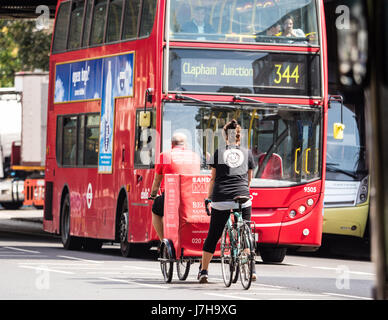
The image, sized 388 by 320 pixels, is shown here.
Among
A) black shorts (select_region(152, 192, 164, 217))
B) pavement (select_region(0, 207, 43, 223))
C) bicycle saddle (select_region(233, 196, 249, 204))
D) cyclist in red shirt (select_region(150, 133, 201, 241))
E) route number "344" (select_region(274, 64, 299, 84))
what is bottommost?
pavement (select_region(0, 207, 43, 223))

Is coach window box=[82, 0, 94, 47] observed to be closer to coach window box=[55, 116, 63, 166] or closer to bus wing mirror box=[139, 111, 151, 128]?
coach window box=[55, 116, 63, 166]

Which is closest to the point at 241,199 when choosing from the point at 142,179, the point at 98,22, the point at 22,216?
the point at 142,179

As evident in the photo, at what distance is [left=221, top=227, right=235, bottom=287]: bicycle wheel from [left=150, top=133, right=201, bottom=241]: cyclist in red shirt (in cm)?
128

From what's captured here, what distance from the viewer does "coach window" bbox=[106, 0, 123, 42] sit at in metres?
17.9

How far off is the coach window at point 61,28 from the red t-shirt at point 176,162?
28.0 ft

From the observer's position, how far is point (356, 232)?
18.9 m

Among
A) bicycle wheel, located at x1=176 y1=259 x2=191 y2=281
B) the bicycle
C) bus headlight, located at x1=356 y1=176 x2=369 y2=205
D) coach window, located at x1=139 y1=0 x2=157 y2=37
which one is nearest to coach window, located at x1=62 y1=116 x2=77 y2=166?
coach window, located at x1=139 y1=0 x2=157 y2=37

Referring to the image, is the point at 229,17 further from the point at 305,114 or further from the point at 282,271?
the point at 282,271

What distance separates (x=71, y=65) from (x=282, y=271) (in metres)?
6.96

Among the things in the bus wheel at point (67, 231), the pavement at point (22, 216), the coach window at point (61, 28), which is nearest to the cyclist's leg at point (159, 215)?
the bus wheel at point (67, 231)

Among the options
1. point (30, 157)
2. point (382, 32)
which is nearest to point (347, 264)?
point (382, 32)

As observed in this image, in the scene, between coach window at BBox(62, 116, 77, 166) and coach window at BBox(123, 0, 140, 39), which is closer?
coach window at BBox(123, 0, 140, 39)

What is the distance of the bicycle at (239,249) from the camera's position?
1070 centimetres

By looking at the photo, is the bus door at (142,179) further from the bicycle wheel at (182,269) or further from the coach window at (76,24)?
the coach window at (76,24)
